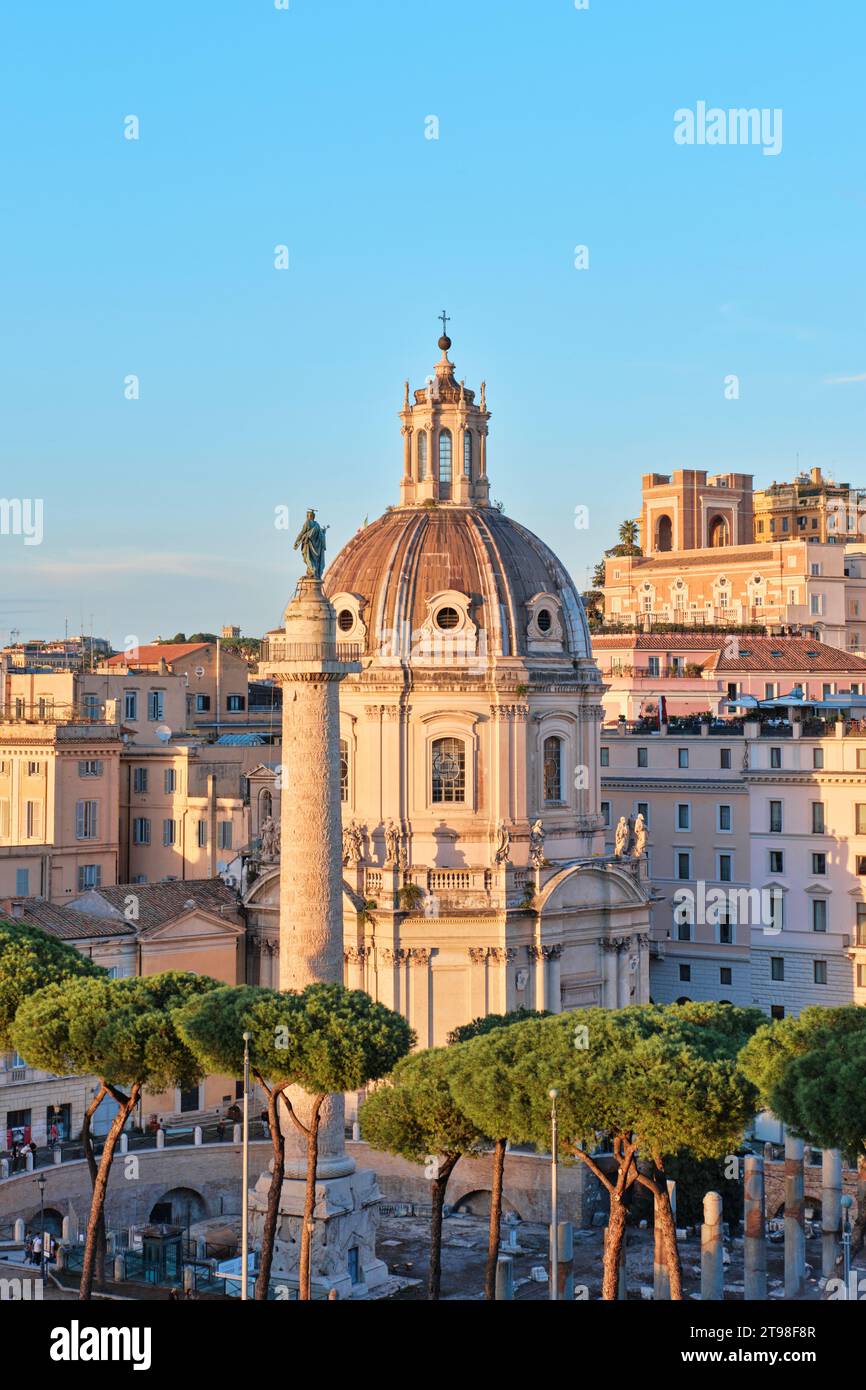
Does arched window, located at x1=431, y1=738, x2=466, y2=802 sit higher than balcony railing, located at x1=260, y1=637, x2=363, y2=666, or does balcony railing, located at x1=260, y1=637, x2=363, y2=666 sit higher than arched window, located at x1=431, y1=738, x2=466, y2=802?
balcony railing, located at x1=260, y1=637, x2=363, y2=666

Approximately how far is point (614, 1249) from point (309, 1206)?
24.5 ft

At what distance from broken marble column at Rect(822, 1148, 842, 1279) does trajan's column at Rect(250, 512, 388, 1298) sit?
35.6 ft

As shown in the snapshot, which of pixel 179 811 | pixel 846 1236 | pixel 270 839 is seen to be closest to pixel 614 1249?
pixel 846 1236

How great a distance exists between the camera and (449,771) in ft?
225

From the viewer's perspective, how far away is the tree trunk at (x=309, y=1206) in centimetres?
4703

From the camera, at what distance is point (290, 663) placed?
170 ft

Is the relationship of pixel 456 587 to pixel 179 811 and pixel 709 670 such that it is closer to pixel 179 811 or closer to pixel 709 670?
pixel 179 811

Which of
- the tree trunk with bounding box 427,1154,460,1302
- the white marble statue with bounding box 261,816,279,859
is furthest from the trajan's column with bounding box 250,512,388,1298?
the white marble statue with bounding box 261,816,279,859

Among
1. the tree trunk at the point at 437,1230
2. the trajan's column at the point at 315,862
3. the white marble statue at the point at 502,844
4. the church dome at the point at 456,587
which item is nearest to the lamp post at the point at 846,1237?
the tree trunk at the point at 437,1230

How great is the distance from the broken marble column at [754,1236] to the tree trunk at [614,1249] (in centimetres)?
454

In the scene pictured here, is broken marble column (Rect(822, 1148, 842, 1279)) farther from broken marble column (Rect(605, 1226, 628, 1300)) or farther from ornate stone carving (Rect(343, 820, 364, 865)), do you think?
ornate stone carving (Rect(343, 820, 364, 865))

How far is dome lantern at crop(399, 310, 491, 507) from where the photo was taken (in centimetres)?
7238
